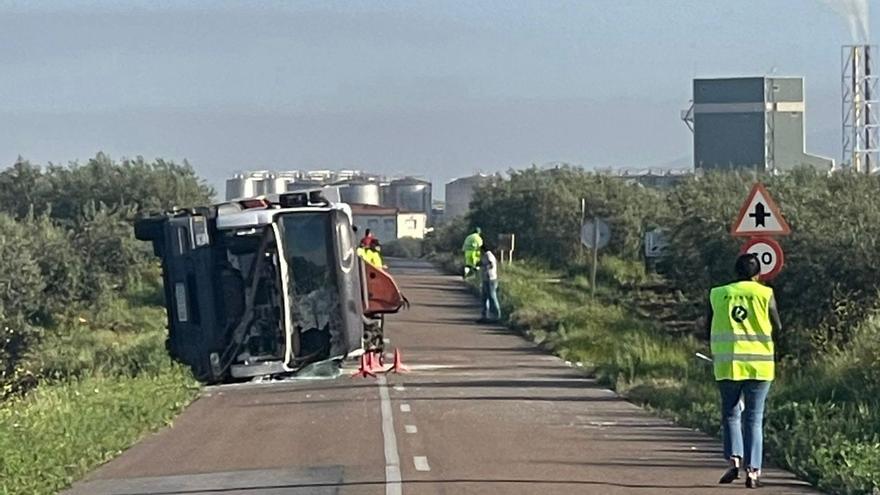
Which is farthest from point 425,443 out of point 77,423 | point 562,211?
point 562,211

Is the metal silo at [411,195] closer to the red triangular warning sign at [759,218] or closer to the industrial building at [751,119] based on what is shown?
the industrial building at [751,119]

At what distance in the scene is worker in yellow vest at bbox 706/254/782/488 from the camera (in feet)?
45.0

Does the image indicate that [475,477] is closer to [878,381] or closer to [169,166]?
[878,381]

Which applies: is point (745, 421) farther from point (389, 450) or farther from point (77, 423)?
point (77, 423)

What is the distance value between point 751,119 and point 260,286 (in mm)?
65626

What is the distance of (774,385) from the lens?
21219mm

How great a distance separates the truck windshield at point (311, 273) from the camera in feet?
85.0

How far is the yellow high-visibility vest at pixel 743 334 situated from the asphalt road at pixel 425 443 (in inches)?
37.7

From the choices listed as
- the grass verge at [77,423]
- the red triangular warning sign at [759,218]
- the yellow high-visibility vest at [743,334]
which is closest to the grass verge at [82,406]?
the grass verge at [77,423]

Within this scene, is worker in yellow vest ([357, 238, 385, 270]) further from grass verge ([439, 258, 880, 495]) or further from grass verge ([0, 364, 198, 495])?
grass verge ([0, 364, 198, 495])

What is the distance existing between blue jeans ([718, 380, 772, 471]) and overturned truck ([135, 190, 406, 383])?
41.6 ft

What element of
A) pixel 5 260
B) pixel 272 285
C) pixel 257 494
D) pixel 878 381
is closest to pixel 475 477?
pixel 257 494

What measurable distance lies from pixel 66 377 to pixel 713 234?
17.5 metres

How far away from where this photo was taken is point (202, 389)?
2584 centimetres
